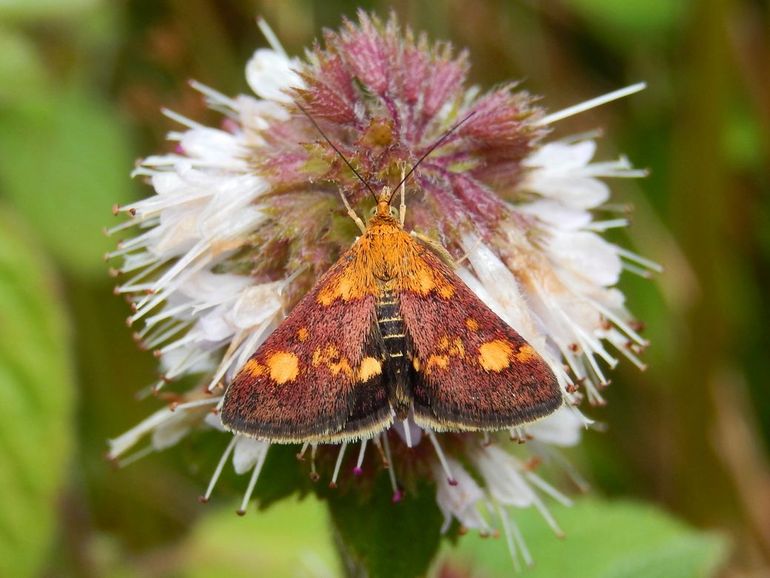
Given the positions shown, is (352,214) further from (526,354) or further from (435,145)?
(526,354)

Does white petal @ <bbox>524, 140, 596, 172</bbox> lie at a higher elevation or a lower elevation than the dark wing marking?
higher

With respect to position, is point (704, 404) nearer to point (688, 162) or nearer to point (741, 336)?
point (741, 336)

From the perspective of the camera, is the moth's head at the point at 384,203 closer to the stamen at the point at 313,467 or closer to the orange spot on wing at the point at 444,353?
the orange spot on wing at the point at 444,353

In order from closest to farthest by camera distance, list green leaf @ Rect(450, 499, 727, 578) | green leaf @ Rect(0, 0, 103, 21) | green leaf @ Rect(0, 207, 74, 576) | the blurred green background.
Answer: green leaf @ Rect(0, 207, 74, 576) < green leaf @ Rect(450, 499, 727, 578) < green leaf @ Rect(0, 0, 103, 21) < the blurred green background

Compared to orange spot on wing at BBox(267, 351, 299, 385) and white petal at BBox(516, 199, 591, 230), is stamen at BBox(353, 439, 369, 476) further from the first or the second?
white petal at BBox(516, 199, 591, 230)

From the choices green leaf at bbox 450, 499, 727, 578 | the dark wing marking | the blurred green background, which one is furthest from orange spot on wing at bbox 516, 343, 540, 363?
the blurred green background

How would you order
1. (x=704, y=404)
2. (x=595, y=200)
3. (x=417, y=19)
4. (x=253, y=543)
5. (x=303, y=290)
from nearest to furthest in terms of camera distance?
(x=303, y=290)
(x=595, y=200)
(x=253, y=543)
(x=704, y=404)
(x=417, y=19)

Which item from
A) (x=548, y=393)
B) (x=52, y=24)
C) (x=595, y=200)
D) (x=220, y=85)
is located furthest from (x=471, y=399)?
(x=52, y=24)
